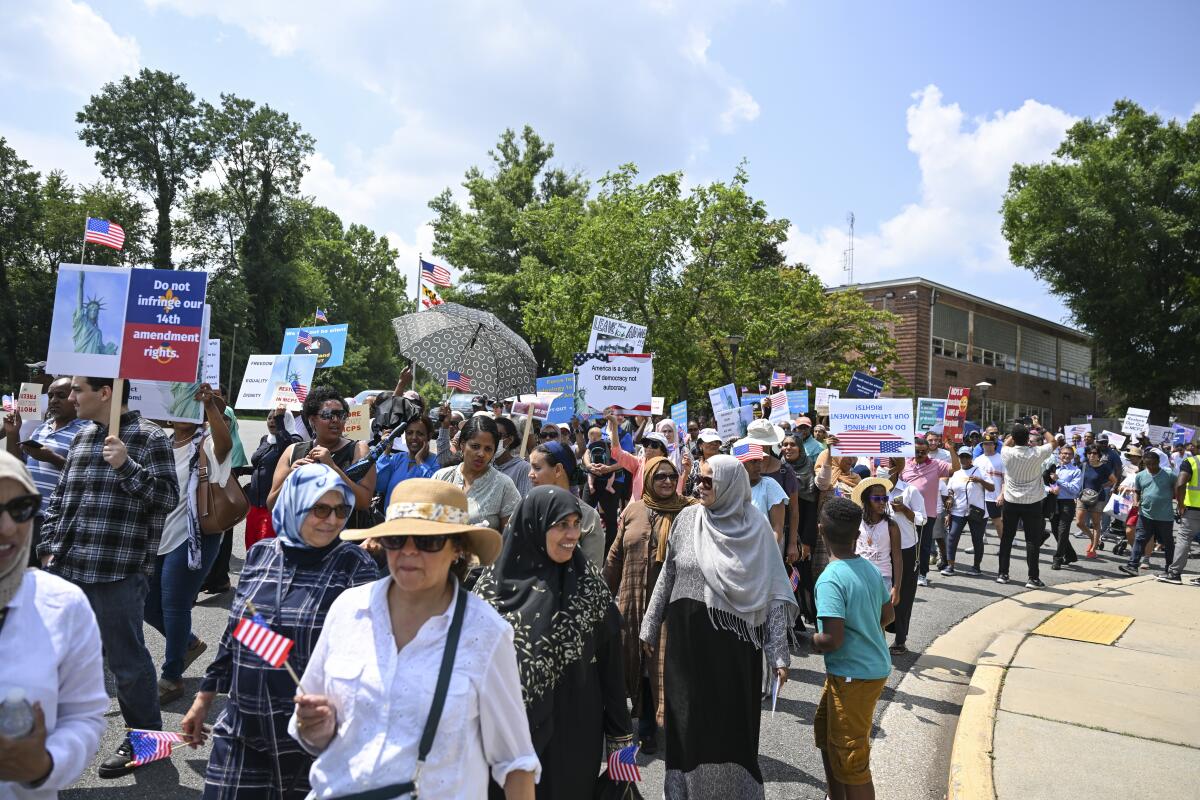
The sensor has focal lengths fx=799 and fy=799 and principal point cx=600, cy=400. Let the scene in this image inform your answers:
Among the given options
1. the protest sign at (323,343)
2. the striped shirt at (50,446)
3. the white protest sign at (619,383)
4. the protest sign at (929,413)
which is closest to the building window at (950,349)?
the protest sign at (929,413)

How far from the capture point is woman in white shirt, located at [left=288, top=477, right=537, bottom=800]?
2.03 m

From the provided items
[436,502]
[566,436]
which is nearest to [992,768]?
[436,502]

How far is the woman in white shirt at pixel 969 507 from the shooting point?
38.1ft

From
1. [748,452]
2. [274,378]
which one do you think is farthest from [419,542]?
[274,378]

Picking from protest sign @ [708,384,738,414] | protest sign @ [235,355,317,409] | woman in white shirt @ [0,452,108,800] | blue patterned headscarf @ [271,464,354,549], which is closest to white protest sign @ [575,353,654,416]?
protest sign @ [708,384,738,414]

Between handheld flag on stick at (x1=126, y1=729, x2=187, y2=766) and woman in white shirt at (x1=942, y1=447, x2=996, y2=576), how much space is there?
10881 mm

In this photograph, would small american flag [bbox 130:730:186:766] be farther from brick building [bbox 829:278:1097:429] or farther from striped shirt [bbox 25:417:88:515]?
brick building [bbox 829:278:1097:429]

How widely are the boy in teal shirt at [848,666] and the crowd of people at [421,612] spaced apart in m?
0.01

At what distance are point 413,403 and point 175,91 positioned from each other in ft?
155

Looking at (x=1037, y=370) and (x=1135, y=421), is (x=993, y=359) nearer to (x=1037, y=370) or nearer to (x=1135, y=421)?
(x=1037, y=370)

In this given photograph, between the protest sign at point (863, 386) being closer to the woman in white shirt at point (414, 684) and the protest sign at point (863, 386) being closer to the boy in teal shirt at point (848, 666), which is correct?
the boy in teal shirt at point (848, 666)

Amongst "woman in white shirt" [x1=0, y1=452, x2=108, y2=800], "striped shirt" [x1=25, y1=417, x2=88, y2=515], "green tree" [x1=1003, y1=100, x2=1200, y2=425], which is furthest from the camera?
"green tree" [x1=1003, y1=100, x2=1200, y2=425]

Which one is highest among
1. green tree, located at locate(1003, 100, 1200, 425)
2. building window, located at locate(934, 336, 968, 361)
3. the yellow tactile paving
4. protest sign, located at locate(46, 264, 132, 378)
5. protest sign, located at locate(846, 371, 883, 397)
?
green tree, located at locate(1003, 100, 1200, 425)

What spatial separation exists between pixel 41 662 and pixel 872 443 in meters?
7.59
